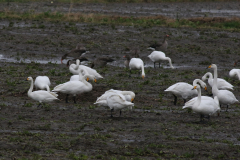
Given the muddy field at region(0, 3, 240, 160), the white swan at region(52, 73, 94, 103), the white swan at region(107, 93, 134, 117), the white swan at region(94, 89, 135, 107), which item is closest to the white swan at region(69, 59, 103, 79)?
the muddy field at region(0, 3, 240, 160)

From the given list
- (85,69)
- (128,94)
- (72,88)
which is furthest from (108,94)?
(85,69)

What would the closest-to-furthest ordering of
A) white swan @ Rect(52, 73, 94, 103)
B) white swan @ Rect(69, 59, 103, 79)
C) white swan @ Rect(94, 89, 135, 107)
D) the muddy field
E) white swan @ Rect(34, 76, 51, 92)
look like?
the muddy field → white swan @ Rect(94, 89, 135, 107) → white swan @ Rect(52, 73, 94, 103) → white swan @ Rect(34, 76, 51, 92) → white swan @ Rect(69, 59, 103, 79)

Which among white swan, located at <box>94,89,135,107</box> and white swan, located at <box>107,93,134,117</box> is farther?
white swan, located at <box>94,89,135,107</box>

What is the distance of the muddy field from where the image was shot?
8329 millimetres

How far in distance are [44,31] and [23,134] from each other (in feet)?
58.3

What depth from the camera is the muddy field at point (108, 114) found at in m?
8.33

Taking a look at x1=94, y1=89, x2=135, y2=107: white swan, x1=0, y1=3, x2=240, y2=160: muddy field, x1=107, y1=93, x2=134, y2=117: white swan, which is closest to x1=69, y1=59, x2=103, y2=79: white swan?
x1=0, y1=3, x2=240, y2=160: muddy field

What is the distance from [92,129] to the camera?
9.77 m

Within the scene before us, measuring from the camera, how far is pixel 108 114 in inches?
453

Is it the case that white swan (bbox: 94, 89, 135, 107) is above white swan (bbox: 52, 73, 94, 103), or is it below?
below

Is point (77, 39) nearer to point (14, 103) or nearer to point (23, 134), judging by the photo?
point (14, 103)

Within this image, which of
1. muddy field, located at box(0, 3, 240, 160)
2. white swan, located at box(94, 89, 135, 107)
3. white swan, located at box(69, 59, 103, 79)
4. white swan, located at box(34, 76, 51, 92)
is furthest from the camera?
white swan, located at box(69, 59, 103, 79)

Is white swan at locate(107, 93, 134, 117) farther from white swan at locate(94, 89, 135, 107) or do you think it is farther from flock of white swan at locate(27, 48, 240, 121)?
white swan at locate(94, 89, 135, 107)

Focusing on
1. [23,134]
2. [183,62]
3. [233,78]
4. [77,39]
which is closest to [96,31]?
[77,39]
